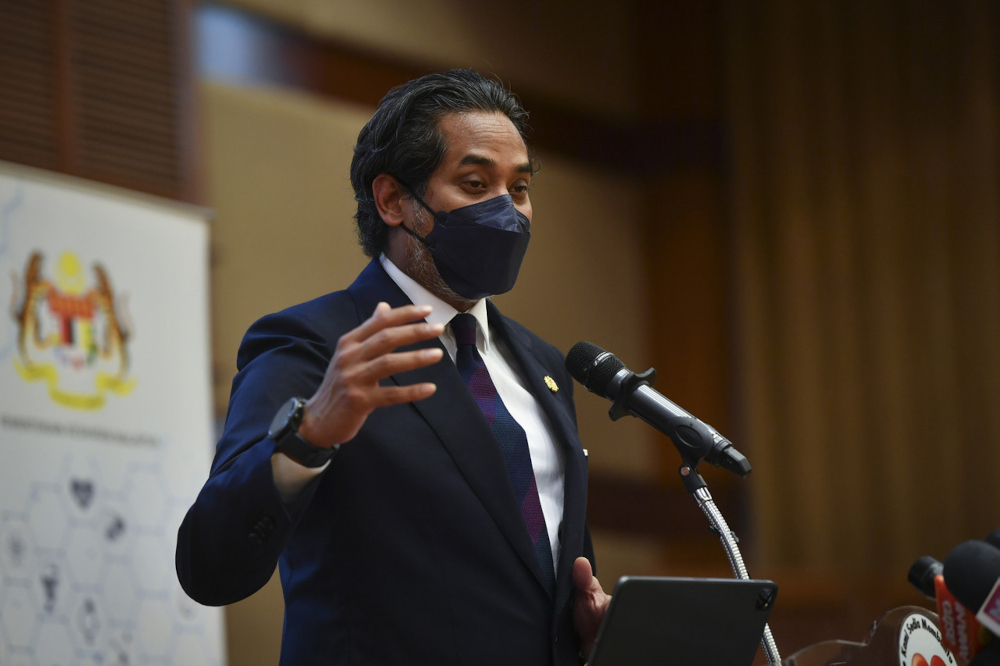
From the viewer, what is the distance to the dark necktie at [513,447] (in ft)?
5.70

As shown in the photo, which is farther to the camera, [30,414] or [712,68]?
[712,68]

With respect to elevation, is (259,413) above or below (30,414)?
above

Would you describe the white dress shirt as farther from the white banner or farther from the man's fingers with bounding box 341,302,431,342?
the white banner

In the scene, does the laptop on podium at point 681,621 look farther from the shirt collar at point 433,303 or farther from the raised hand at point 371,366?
the shirt collar at point 433,303

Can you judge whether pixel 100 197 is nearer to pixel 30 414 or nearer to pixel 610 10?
pixel 30 414

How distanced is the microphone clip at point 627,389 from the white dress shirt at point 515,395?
0.18m

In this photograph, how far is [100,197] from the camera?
3.61 metres

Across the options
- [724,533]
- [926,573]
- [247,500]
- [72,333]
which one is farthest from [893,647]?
[72,333]

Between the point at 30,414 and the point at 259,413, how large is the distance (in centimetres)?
202

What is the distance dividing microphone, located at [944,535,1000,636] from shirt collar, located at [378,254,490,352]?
947 millimetres

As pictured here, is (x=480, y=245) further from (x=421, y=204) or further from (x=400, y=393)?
(x=400, y=393)

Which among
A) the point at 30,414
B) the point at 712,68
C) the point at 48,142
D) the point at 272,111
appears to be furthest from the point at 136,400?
the point at 712,68

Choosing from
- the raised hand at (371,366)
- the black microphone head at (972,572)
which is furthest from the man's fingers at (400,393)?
the black microphone head at (972,572)

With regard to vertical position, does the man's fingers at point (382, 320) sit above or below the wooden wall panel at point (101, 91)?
below
